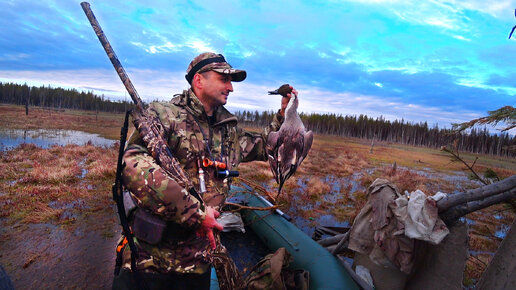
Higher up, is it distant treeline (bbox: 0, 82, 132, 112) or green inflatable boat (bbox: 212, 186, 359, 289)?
distant treeline (bbox: 0, 82, 132, 112)

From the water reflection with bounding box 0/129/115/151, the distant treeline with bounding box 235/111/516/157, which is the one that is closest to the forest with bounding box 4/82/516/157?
the distant treeline with bounding box 235/111/516/157

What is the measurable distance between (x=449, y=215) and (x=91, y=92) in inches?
5567

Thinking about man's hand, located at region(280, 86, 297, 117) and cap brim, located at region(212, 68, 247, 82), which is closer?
cap brim, located at region(212, 68, 247, 82)

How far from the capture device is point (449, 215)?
369cm

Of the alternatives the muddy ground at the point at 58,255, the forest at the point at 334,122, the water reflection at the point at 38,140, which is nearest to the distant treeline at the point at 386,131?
the forest at the point at 334,122

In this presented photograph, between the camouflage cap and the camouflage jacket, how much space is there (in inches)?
10.9

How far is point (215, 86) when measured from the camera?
2.91 meters

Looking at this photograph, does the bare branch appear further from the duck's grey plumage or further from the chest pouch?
the chest pouch

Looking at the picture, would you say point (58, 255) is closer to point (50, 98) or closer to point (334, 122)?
point (334, 122)

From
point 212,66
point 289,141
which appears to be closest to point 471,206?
point 289,141

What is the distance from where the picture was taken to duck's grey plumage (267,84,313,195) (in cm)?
320

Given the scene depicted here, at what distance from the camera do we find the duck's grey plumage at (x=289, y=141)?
10.5 feet

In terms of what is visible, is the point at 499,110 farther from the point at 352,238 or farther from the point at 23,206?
the point at 23,206

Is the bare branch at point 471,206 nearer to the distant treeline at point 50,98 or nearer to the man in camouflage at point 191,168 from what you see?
the man in camouflage at point 191,168
